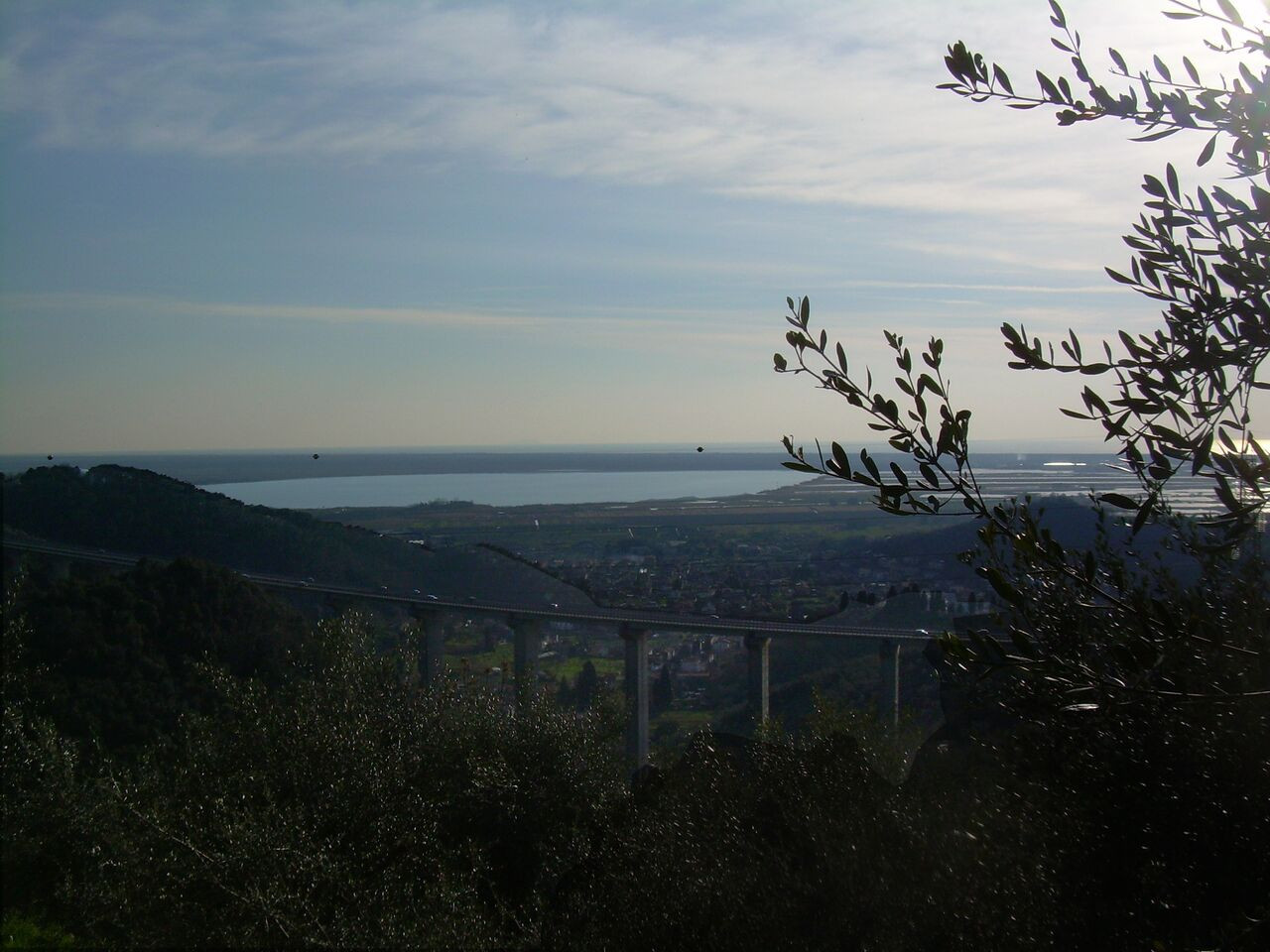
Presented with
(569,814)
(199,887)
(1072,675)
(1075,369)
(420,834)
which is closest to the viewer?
(1072,675)

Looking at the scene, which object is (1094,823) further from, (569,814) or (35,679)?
(35,679)

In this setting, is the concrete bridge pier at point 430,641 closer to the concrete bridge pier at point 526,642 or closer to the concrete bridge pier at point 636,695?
the concrete bridge pier at point 526,642

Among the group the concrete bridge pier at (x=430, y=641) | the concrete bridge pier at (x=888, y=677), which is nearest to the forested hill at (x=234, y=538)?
the concrete bridge pier at (x=430, y=641)

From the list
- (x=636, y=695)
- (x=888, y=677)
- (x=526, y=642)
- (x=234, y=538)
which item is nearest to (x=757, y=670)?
(x=636, y=695)

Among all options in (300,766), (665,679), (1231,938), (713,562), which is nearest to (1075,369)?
(1231,938)

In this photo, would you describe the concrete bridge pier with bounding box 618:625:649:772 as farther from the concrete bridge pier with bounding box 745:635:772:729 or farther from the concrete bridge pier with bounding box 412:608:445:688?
the concrete bridge pier with bounding box 412:608:445:688

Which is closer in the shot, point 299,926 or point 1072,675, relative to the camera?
point 1072,675

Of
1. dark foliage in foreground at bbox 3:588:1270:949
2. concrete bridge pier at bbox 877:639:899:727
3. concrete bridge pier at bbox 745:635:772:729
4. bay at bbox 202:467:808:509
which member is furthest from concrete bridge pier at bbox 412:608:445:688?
bay at bbox 202:467:808:509
